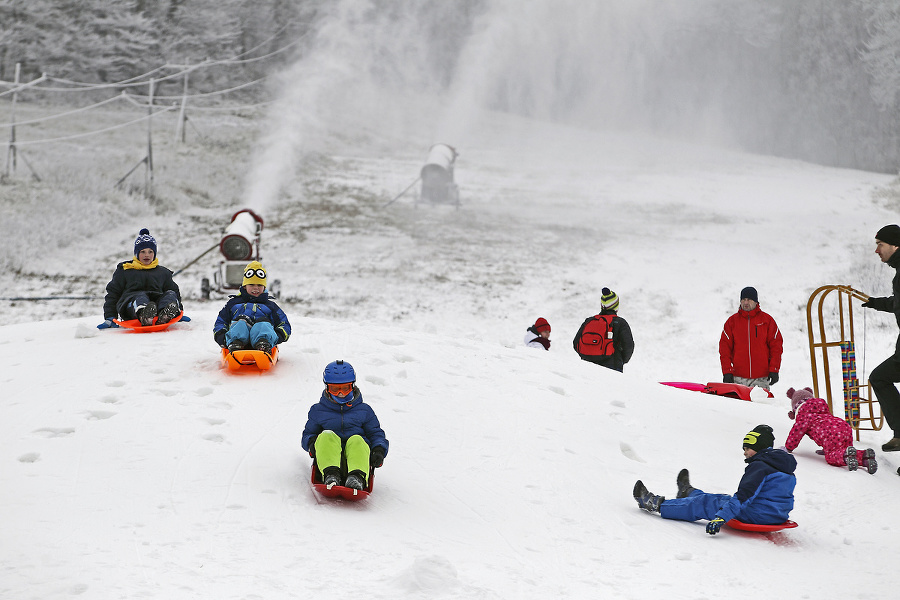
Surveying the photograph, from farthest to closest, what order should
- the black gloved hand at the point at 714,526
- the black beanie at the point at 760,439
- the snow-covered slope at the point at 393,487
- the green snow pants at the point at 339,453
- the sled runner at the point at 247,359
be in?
the sled runner at the point at 247,359 < the black beanie at the point at 760,439 < the black gloved hand at the point at 714,526 < the green snow pants at the point at 339,453 < the snow-covered slope at the point at 393,487

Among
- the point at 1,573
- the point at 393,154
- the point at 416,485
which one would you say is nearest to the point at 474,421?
the point at 416,485

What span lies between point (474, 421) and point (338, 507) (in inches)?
84.6

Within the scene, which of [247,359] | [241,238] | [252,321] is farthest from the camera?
[241,238]

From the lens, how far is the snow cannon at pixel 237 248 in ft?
45.5

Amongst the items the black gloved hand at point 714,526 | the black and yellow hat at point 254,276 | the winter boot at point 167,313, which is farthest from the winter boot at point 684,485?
the winter boot at point 167,313

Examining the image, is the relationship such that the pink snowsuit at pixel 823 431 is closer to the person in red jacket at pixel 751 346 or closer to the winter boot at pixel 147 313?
the person in red jacket at pixel 751 346

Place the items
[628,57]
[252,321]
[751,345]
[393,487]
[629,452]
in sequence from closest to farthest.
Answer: [393,487] < [629,452] < [252,321] < [751,345] < [628,57]

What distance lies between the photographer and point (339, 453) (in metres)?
4.77

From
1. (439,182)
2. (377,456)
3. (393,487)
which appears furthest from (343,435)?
(439,182)

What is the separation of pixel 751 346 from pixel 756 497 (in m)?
3.63

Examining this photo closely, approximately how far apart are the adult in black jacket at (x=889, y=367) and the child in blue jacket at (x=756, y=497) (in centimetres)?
184

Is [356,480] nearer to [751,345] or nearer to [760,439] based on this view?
[760,439]

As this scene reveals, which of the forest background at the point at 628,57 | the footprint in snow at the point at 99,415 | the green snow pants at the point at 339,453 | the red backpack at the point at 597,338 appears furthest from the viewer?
the forest background at the point at 628,57

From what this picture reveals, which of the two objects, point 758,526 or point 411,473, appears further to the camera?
point 411,473
